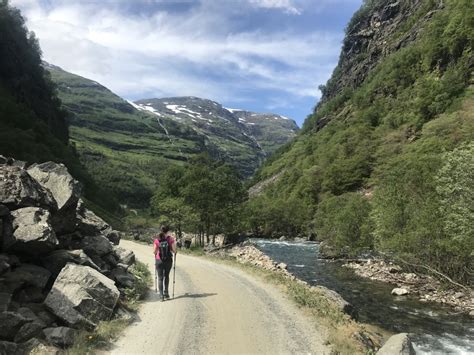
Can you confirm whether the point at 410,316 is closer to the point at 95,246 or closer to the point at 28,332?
the point at 95,246

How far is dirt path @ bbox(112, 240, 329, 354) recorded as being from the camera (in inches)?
521

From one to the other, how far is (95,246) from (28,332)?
7.97 m

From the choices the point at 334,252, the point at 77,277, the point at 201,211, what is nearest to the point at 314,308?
the point at 77,277

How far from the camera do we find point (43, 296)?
14383 millimetres

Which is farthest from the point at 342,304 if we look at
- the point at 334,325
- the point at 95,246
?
the point at 95,246

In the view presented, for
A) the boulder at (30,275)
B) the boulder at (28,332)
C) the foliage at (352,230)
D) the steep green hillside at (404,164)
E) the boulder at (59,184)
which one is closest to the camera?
the boulder at (28,332)

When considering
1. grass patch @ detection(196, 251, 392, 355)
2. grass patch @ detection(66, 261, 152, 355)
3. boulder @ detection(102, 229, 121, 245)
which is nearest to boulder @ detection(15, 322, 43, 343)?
grass patch @ detection(66, 261, 152, 355)

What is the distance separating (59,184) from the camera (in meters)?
18.6

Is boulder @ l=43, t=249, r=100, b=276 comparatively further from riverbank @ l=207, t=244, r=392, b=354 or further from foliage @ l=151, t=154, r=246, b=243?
foliage @ l=151, t=154, r=246, b=243

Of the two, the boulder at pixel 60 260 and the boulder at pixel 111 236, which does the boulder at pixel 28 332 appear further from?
the boulder at pixel 111 236

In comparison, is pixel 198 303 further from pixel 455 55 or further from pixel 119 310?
pixel 455 55

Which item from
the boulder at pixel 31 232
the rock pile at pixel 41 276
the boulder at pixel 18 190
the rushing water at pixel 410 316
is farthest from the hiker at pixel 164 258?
the rushing water at pixel 410 316

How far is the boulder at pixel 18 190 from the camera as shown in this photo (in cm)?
1538

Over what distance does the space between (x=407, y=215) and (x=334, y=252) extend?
2026 cm
